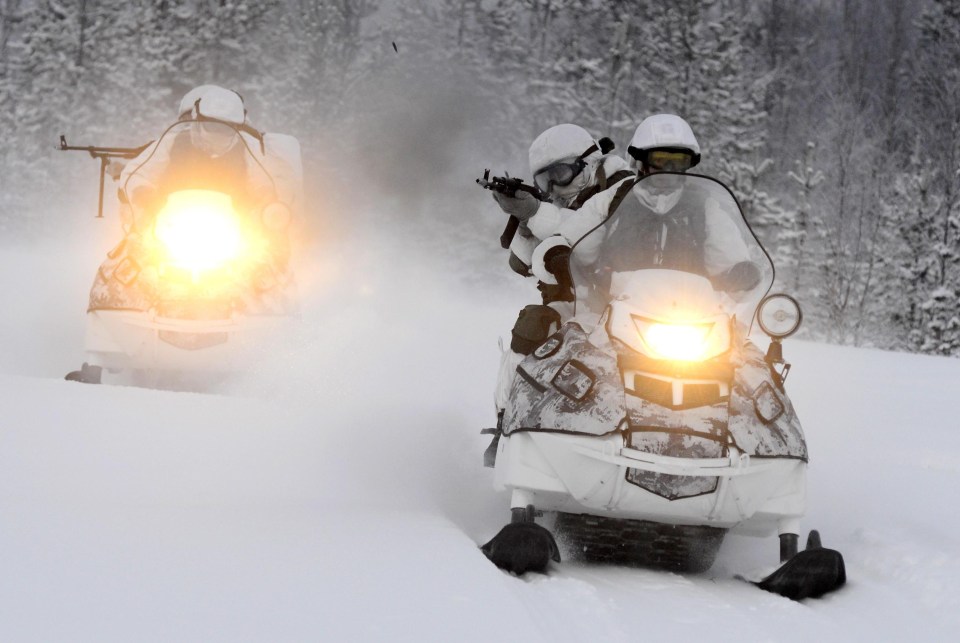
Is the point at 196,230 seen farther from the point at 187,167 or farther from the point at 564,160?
the point at 564,160

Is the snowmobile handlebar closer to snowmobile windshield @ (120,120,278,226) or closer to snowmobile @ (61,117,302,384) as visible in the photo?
snowmobile @ (61,117,302,384)

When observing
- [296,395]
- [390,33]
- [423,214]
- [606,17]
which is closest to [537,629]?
[296,395]

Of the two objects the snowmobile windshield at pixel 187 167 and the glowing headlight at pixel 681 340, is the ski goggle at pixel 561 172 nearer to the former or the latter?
the glowing headlight at pixel 681 340

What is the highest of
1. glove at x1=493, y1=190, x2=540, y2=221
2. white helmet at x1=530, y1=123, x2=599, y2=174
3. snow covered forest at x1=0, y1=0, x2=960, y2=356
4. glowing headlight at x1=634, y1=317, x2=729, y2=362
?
snow covered forest at x1=0, y1=0, x2=960, y2=356

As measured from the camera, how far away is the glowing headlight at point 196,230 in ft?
24.3

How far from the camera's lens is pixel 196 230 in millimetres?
7492

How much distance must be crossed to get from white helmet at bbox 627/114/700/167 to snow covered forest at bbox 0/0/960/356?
21698 millimetres

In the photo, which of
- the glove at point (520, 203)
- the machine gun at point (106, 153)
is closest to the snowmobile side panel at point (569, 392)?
the glove at point (520, 203)

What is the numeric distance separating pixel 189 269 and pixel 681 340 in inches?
179

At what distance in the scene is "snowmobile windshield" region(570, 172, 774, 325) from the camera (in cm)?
420

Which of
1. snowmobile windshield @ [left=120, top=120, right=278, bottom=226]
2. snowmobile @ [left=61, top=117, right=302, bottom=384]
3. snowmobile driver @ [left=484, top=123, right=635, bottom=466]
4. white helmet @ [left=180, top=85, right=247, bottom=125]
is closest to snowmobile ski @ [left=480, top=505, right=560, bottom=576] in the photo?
snowmobile driver @ [left=484, top=123, right=635, bottom=466]

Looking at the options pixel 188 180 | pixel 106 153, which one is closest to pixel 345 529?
pixel 188 180

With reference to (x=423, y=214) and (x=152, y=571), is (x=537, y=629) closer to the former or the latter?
(x=152, y=571)

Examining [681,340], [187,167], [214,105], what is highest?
[214,105]
